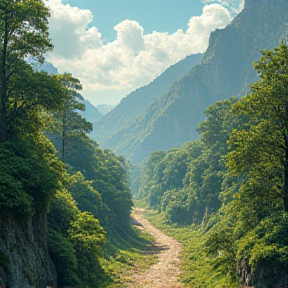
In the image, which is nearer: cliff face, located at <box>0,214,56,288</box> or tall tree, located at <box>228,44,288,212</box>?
cliff face, located at <box>0,214,56,288</box>

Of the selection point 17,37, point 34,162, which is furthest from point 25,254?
point 17,37

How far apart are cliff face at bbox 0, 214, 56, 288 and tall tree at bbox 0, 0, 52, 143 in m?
5.67

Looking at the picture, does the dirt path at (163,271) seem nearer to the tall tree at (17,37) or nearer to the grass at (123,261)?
the grass at (123,261)

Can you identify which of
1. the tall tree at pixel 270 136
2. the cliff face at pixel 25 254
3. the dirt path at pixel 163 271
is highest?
the tall tree at pixel 270 136

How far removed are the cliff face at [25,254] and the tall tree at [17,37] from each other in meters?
5.67

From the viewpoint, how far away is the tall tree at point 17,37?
19.5 m

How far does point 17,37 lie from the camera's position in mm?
20828

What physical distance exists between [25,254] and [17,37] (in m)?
12.6

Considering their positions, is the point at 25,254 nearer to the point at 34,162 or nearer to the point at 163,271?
the point at 34,162

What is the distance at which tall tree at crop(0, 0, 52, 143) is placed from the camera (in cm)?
1955

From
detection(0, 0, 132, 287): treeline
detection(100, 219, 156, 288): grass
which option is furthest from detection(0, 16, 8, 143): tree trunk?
A: detection(100, 219, 156, 288): grass

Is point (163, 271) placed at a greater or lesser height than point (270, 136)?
lesser

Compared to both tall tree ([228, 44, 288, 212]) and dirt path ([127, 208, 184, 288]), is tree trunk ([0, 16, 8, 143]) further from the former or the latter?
dirt path ([127, 208, 184, 288])

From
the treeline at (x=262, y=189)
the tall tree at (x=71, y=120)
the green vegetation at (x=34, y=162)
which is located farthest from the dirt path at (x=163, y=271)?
the tall tree at (x=71, y=120)
